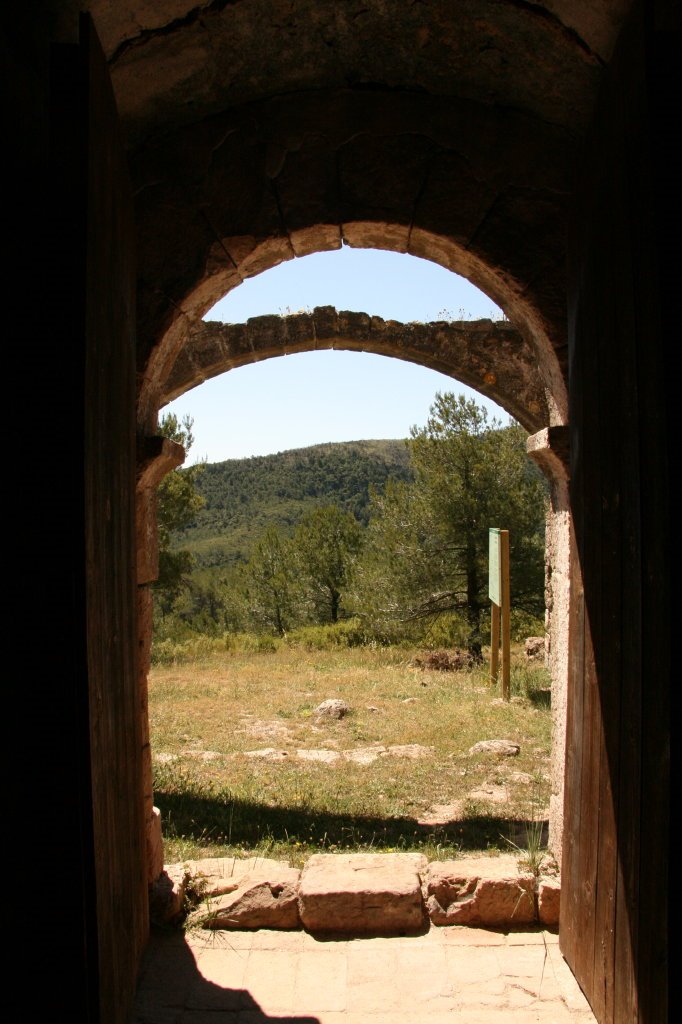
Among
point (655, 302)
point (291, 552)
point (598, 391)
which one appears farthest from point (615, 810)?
point (291, 552)

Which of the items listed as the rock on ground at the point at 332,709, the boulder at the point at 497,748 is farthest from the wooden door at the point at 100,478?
the rock on ground at the point at 332,709

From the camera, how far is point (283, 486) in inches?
1916

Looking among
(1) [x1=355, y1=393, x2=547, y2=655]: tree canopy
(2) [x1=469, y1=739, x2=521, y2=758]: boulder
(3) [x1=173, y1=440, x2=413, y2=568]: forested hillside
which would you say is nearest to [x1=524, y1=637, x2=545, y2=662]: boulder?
(1) [x1=355, y1=393, x2=547, y2=655]: tree canopy

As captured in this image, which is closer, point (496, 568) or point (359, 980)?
point (359, 980)

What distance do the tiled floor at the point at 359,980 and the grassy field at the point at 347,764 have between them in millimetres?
861

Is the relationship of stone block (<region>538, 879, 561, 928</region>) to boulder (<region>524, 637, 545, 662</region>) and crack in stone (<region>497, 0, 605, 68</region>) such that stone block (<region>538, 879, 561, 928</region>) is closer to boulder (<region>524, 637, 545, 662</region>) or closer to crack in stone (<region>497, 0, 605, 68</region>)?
crack in stone (<region>497, 0, 605, 68</region>)

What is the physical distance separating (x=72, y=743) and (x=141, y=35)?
2.47 metres

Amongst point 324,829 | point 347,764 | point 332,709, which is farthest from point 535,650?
point 324,829

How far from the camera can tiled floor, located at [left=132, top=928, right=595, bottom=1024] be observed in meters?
2.92

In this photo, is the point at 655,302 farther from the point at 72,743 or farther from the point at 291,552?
the point at 291,552

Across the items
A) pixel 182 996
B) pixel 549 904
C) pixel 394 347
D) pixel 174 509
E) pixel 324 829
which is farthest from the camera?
pixel 174 509

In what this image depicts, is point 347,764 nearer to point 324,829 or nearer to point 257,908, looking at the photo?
point 324,829

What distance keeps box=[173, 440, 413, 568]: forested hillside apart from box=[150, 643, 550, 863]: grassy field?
31249mm

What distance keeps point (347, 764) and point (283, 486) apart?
140 feet
